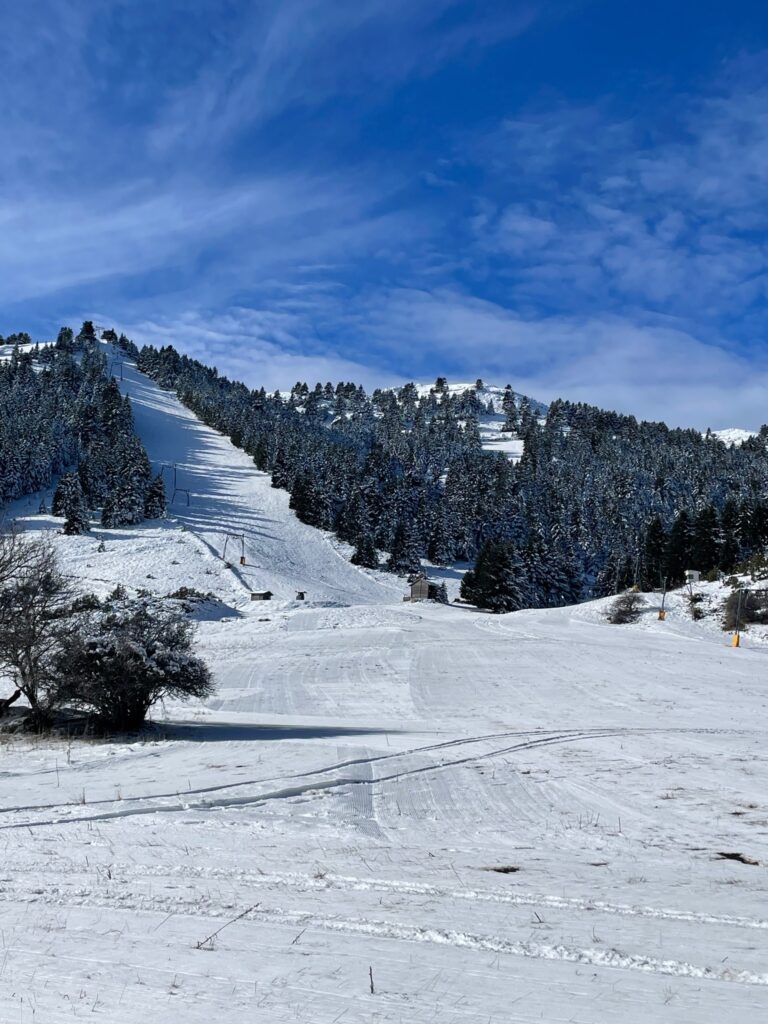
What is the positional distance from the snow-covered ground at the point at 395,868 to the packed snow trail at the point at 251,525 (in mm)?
53134

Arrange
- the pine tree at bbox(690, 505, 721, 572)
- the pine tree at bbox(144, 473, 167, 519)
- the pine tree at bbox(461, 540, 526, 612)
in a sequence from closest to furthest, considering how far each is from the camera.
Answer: the pine tree at bbox(461, 540, 526, 612) → the pine tree at bbox(690, 505, 721, 572) → the pine tree at bbox(144, 473, 167, 519)

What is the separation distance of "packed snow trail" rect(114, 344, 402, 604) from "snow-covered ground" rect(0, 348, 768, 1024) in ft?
174

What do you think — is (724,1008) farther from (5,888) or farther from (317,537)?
(317,537)

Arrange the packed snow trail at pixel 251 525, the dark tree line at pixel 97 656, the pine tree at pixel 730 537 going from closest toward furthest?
1. the dark tree line at pixel 97 656
2. the packed snow trail at pixel 251 525
3. the pine tree at pixel 730 537

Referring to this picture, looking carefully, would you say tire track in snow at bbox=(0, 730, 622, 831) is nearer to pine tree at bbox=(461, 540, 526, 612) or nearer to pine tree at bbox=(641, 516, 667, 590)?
pine tree at bbox=(461, 540, 526, 612)

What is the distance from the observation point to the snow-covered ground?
441cm

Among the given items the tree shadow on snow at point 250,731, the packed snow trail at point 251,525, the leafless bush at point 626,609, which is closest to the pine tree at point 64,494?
the packed snow trail at point 251,525

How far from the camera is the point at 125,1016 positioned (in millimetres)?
4055

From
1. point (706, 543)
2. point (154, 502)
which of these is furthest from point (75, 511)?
point (706, 543)

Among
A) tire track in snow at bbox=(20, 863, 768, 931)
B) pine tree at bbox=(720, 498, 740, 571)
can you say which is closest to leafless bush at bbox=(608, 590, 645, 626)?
pine tree at bbox=(720, 498, 740, 571)

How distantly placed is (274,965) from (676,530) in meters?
99.3

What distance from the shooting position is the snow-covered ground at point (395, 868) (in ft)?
14.5

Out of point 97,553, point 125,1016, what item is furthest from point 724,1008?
point 97,553

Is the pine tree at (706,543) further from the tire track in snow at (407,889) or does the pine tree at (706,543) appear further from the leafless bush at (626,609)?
the tire track in snow at (407,889)
